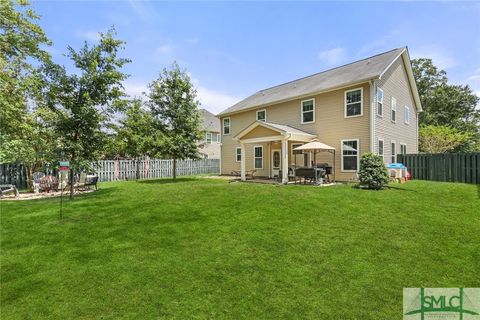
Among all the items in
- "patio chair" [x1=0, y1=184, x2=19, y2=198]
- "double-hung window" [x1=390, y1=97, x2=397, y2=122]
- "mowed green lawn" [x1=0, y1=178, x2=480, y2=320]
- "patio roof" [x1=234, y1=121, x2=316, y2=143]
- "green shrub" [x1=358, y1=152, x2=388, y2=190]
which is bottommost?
"mowed green lawn" [x1=0, y1=178, x2=480, y2=320]

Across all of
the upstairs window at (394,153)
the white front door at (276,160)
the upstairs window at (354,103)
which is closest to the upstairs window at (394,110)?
the upstairs window at (394,153)

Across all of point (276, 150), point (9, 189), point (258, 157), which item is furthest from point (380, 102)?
point (9, 189)

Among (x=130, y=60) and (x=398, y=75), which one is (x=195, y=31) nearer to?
(x=130, y=60)

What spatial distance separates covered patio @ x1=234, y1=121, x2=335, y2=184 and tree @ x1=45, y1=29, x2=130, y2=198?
7.81m

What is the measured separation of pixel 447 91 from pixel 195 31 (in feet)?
117

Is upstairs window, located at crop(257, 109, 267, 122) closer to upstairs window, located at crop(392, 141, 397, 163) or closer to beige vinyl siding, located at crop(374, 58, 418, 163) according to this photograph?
→ beige vinyl siding, located at crop(374, 58, 418, 163)

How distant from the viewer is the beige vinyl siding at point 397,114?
46.1 ft

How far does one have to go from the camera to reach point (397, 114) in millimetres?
15891

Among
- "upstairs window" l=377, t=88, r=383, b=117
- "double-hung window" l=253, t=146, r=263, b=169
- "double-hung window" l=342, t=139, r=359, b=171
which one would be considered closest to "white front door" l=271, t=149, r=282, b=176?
"double-hung window" l=253, t=146, r=263, b=169

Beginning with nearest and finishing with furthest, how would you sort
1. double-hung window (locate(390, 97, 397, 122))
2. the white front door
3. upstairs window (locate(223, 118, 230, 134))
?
double-hung window (locate(390, 97, 397, 122)) → the white front door → upstairs window (locate(223, 118, 230, 134))

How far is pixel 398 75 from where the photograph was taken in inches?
627

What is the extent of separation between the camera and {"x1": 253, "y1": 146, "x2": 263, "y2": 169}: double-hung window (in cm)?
1894

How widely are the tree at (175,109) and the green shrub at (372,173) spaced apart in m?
10.4

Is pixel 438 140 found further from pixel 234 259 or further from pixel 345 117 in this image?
pixel 234 259
